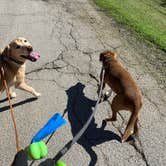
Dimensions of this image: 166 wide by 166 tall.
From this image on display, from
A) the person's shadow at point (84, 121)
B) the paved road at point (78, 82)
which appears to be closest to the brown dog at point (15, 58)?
the paved road at point (78, 82)

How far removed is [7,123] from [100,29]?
3.89 m

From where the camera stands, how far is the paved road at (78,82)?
4395 millimetres

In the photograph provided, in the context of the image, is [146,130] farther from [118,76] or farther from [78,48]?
[78,48]

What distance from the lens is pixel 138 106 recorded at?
14.1ft

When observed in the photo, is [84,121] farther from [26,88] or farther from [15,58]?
[15,58]

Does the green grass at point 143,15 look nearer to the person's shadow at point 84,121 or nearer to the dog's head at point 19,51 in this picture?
the person's shadow at point 84,121

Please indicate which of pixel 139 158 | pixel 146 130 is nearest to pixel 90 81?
pixel 146 130

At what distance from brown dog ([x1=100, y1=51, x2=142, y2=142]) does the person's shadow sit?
10.3 inches

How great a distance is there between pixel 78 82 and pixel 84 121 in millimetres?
1019

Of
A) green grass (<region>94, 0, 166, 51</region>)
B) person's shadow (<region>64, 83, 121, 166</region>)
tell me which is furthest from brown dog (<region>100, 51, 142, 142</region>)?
green grass (<region>94, 0, 166, 51</region>)

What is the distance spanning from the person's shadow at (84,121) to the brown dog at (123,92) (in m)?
0.26

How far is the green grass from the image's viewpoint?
762cm

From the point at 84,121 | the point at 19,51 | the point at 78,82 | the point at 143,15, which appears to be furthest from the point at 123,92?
the point at 143,15

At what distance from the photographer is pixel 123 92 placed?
451 centimetres
